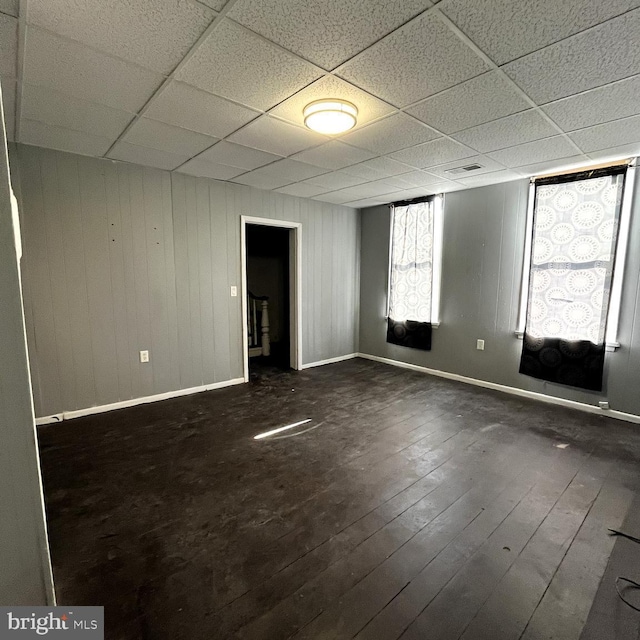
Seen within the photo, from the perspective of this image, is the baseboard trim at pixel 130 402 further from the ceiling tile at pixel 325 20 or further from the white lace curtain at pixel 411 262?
the ceiling tile at pixel 325 20

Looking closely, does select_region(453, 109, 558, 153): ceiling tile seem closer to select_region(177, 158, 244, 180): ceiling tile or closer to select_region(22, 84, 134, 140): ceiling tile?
select_region(177, 158, 244, 180): ceiling tile

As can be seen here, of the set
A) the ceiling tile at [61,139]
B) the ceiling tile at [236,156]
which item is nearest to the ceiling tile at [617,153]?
the ceiling tile at [236,156]

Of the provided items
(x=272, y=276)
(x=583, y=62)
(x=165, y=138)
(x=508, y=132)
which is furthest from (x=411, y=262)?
(x=165, y=138)

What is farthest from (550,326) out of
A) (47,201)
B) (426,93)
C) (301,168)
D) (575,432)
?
(47,201)

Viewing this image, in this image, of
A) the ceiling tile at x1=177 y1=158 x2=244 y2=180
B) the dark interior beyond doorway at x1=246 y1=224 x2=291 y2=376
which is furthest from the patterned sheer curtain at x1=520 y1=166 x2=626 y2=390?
the dark interior beyond doorway at x1=246 y1=224 x2=291 y2=376

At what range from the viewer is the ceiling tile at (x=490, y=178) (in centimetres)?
363

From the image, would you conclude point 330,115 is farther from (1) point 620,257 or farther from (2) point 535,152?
(1) point 620,257

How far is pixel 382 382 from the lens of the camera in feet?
14.6

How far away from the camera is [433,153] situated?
303 cm

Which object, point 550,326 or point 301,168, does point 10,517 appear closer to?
point 301,168

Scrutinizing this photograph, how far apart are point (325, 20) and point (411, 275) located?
372cm

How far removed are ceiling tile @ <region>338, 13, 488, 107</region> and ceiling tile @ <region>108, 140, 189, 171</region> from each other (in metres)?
1.99

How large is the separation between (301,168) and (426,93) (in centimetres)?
168

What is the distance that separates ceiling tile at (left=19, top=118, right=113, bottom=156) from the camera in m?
2.54
